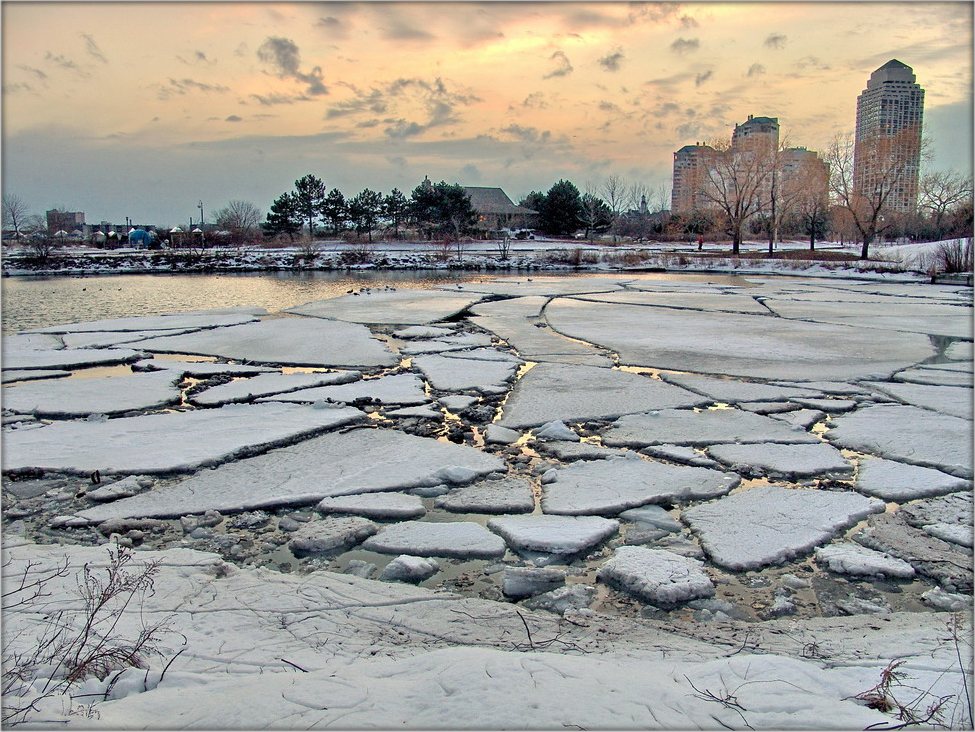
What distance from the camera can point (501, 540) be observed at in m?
3.73

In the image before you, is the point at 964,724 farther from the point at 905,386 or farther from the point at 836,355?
the point at 836,355

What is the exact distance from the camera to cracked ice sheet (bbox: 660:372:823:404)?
6656 millimetres

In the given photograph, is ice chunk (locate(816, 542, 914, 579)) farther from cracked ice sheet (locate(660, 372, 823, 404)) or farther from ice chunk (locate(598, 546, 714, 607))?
cracked ice sheet (locate(660, 372, 823, 404))

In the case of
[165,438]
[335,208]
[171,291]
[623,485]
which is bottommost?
[623,485]

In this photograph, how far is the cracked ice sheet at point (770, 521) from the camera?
359 cm

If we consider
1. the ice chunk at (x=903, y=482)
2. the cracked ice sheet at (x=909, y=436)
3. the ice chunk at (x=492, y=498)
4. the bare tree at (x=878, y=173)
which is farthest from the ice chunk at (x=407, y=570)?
the bare tree at (x=878, y=173)

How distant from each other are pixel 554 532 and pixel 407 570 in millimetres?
846

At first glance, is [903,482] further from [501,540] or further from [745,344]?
[745,344]

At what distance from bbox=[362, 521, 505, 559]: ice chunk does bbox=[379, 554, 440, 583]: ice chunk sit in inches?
6.3

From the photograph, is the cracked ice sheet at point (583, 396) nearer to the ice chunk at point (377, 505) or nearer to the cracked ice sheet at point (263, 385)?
the ice chunk at point (377, 505)

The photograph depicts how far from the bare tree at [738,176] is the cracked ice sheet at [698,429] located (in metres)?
32.9

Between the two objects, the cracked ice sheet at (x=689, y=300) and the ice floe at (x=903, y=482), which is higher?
the cracked ice sheet at (x=689, y=300)

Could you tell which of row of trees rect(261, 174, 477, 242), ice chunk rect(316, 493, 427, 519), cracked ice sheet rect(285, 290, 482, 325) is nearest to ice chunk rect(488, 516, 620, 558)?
ice chunk rect(316, 493, 427, 519)

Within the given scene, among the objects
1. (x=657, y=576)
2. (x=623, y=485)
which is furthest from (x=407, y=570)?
(x=623, y=485)
